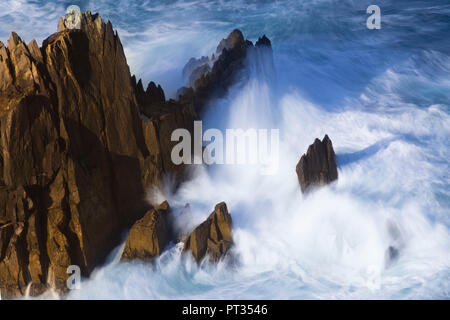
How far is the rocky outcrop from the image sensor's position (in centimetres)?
2747

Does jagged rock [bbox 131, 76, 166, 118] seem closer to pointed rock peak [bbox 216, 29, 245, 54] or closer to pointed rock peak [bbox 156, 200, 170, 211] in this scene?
pointed rock peak [bbox 156, 200, 170, 211]

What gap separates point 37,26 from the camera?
39.1 meters

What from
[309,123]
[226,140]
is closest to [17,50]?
[226,140]

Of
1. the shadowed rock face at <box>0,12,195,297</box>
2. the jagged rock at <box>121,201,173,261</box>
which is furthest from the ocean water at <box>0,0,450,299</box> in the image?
the shadowed rock face at <box>0,12,195,297</box>

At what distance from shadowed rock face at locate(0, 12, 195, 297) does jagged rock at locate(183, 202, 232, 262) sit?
2437mm

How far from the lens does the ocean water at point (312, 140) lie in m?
20.5

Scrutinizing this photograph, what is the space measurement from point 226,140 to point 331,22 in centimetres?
1696

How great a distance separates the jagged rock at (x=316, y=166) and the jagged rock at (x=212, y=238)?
3435 mm

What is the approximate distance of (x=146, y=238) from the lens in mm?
20469

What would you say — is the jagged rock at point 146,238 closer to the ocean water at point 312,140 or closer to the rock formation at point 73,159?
the rock formation at point 73,159

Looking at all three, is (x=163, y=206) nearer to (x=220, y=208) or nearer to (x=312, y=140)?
(x=220, y=208)

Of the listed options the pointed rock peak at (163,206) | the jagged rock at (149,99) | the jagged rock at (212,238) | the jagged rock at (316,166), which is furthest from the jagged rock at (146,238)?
the jagged rock at (316,166)

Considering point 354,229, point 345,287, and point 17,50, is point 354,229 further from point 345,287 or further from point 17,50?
point 17,50

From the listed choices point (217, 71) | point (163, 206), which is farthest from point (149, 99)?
point (217, 71)
